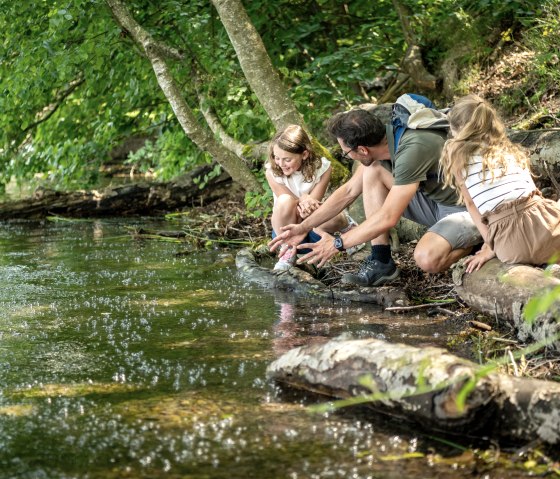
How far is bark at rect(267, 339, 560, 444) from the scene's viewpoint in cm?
286

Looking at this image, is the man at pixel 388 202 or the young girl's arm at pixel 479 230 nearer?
the young girl's arm at pixel 479 230

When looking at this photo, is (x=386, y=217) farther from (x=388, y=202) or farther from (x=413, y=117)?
(x=413, y=117)

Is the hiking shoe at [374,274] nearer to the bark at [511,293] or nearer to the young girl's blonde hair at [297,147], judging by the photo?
the bark at [511,293]

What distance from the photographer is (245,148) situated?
874 cm

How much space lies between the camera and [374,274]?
567 cm

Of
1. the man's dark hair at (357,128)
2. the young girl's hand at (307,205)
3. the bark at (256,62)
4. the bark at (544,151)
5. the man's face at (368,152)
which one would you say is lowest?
the young girl's hand at (307,205)

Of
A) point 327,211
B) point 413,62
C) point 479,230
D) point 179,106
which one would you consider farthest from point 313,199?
point 413,62

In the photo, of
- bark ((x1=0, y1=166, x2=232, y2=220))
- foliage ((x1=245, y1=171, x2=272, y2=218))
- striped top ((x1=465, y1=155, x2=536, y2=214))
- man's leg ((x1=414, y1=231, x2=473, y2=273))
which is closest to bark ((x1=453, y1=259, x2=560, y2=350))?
man's leg ((x1=414, y1=231, x2=473, y2=273))

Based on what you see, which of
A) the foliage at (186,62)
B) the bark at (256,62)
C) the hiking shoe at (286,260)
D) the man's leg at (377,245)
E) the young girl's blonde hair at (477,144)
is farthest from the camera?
the foliage at (186,62)

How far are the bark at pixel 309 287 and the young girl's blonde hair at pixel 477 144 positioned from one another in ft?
3.28

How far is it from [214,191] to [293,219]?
198 inches

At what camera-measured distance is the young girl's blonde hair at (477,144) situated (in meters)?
4.50

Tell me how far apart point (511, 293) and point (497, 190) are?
61 cm

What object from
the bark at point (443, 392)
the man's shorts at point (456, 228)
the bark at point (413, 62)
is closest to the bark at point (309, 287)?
the man's shorts at point (456, 228)
